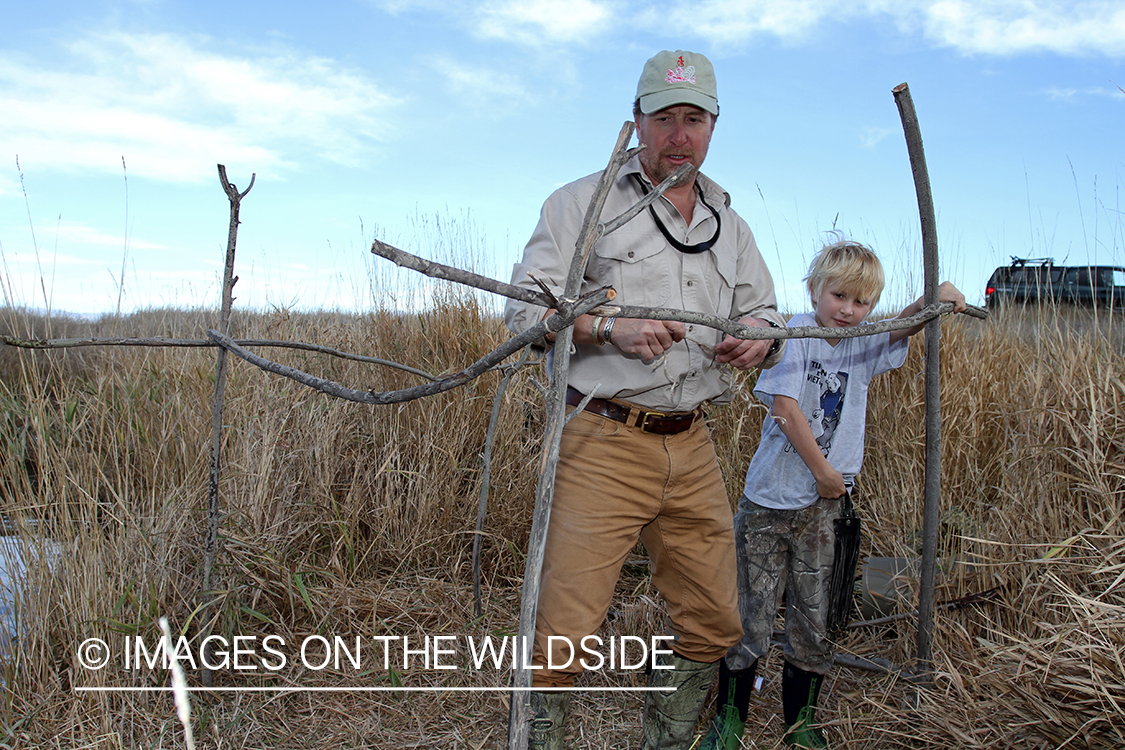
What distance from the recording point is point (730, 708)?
227 centimetres

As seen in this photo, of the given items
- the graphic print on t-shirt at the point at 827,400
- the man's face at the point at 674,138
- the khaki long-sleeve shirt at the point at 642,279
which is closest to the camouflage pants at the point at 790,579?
the graphic print on t-shirt at the point at 827,400

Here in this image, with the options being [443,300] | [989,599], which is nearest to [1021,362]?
[989,599]

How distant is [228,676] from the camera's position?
256 centimetres

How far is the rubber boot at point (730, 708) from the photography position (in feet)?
7.39

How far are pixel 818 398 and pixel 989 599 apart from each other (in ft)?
2.91

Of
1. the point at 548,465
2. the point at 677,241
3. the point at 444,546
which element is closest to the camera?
the point at 548,465

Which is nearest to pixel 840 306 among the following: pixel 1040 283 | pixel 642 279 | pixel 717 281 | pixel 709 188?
pixel 717 281

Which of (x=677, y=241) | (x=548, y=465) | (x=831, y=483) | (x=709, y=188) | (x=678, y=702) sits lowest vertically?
(x=678, y=702)

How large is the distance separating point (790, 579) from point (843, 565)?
0.56ft

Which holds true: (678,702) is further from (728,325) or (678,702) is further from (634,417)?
(728,325)

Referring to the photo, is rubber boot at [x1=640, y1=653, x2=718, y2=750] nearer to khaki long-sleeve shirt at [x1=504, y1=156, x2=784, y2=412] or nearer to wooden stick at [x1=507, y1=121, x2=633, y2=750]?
khaki long-sleeve shirt at [x1=504, y1=156, x2=784, y2=412]

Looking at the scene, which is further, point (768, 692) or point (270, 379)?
point (270, 379)

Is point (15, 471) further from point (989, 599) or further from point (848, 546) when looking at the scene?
point (989, 599)

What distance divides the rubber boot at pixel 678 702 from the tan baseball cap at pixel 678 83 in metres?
1.54
